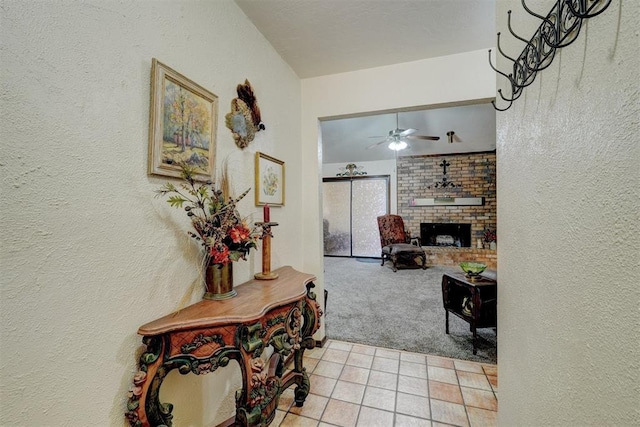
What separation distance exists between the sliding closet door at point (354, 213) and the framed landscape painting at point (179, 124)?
525cm

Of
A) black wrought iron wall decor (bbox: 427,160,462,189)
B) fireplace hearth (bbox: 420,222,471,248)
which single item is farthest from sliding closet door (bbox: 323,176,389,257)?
black wrought iron wall decor (bbox: 427,160,462,189)

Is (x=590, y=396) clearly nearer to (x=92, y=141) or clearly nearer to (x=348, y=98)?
(x=92, y=141)

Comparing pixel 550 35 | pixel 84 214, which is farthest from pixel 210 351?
pixel 550 35

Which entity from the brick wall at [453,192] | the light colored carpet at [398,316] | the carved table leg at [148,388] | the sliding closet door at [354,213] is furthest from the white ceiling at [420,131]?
the carved table leg at [148,388]

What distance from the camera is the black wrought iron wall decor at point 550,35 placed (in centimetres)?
56

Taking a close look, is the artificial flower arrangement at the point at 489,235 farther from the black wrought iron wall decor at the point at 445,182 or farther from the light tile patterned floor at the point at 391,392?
the light tile patterned floor at the point at 391,392

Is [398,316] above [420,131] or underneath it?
underneath

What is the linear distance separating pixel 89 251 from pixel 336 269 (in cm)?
464

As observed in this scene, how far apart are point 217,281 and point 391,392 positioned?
140 cm

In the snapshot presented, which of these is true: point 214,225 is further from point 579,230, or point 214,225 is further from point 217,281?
point 579,230

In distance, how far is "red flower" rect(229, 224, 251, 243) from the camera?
115 centimetres

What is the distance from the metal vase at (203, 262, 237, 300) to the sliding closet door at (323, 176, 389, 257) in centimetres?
529

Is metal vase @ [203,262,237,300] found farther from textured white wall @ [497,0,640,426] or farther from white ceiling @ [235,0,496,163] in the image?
white ceiling @ [235,0,496,163]

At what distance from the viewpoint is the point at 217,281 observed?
1221 millimetres
